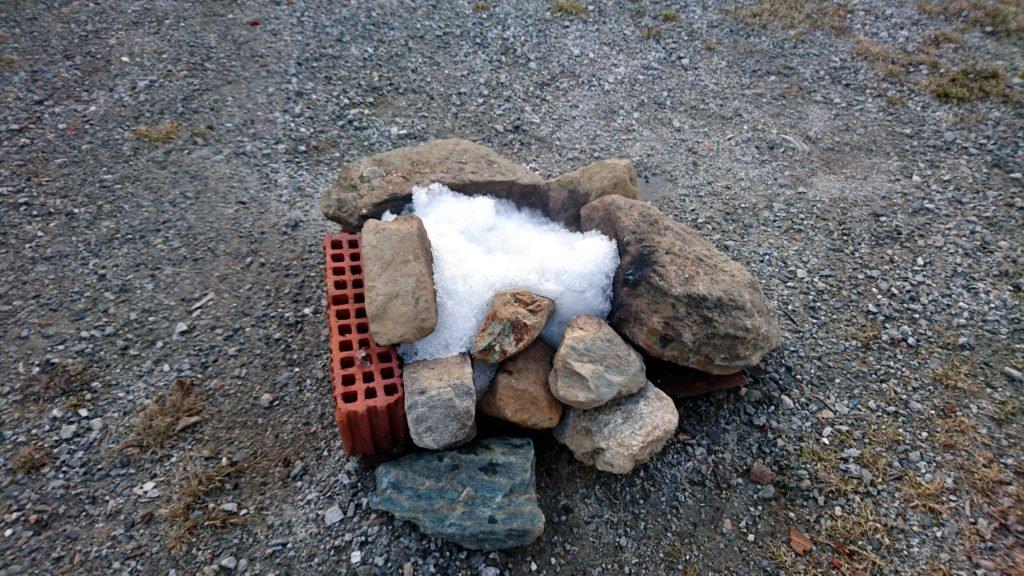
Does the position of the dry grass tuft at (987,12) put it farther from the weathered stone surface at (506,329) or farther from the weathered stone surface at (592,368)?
the weathered stone surface at (506,329)

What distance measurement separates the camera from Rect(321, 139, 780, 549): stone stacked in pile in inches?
138

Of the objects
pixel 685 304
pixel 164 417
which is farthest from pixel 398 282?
pixel 164 417

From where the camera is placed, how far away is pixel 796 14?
9.77m

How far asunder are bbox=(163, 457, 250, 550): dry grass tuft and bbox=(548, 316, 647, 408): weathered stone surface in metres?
2.27

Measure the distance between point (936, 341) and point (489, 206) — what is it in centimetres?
396

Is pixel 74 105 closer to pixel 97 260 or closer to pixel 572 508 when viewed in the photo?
pixel 97 260

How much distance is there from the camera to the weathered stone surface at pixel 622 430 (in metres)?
3.62

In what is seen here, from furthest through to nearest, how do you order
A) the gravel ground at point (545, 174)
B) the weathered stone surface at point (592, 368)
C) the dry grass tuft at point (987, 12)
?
the dry grass tuft at point (987, 12) → the gravel ground at point (545, 174) → the weathered stone surface at point (592, 368)

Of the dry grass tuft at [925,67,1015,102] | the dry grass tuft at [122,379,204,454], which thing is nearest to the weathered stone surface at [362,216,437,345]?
the dry grass tuft at [122,379,204,454]

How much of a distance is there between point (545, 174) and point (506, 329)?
3708 millimetres

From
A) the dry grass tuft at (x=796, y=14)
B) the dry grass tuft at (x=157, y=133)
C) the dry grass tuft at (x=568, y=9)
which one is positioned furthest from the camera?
the dry grass tuft at (x=568, y=9)

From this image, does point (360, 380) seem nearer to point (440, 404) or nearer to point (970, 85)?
point (440, 404)

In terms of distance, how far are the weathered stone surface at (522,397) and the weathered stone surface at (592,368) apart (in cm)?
10

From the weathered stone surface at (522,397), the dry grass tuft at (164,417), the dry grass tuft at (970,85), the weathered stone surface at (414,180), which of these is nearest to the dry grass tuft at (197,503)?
the dry grass tuft at (164,417)
